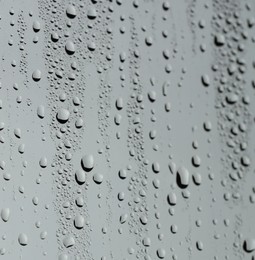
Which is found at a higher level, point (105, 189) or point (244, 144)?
point (244, 144)

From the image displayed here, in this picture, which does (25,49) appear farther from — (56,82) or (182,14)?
(182,14)

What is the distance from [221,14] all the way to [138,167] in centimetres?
15

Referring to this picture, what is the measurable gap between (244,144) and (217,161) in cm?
3

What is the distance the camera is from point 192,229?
42 cm

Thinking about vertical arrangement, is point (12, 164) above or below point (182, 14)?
below

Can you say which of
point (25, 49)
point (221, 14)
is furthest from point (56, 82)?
point (221, 14)

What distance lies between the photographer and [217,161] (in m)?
0.40

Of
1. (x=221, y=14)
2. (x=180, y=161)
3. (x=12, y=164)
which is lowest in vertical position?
(x=12, y=164)

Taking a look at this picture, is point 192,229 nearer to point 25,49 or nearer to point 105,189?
point 105,189

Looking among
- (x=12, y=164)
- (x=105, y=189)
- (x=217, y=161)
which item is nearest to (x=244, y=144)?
(x=217, y=161)

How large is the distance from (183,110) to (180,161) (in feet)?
0.15

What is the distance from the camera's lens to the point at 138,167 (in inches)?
17.3

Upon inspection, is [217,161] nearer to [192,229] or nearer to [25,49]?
[192,229]

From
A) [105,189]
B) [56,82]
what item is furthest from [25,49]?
[105,189]
